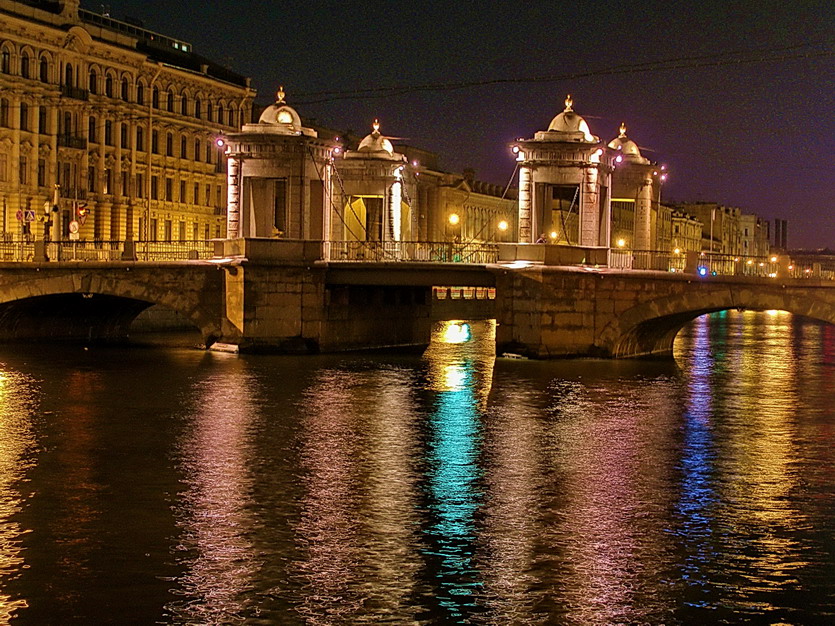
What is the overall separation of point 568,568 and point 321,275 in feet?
123

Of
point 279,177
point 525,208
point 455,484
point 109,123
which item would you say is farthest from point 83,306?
point 455,484

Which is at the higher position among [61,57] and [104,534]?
[61,57]

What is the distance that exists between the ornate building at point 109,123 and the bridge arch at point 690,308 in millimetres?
35621

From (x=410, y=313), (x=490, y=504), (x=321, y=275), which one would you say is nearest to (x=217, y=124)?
(x=410, y=313)

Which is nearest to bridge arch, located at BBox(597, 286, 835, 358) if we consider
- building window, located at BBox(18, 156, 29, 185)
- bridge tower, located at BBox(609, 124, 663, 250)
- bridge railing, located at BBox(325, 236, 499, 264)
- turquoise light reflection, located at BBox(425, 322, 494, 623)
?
bridge railing, located at BBox(325, 236, 499, 264)

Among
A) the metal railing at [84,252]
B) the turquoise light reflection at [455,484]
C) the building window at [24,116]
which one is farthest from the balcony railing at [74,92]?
the turquoise light reflection at [455,484]

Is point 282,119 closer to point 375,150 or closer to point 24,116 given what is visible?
point 375,150

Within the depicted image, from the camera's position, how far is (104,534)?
21422 millimetres

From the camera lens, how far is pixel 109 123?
91.3 metres

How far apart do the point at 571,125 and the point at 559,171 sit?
2116mm

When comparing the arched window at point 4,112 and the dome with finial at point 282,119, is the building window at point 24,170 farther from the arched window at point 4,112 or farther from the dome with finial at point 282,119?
the dome with finial at point 282,119

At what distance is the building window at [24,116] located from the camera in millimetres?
83312

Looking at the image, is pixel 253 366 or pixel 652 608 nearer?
pixel 652 608

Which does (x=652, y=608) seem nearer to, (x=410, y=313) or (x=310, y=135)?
(x=310, y=135)
